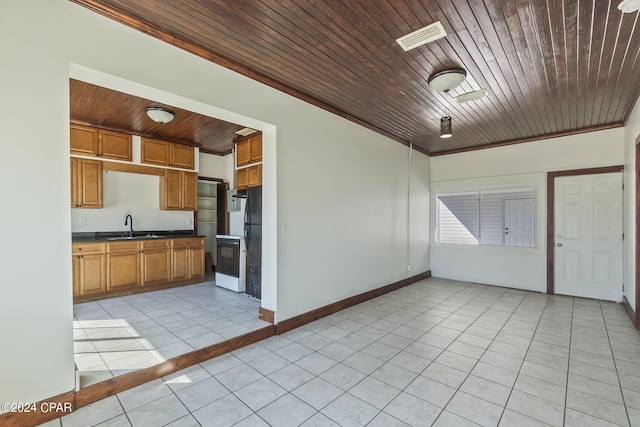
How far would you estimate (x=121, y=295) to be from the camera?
4.58 meters

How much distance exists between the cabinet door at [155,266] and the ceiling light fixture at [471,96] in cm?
514

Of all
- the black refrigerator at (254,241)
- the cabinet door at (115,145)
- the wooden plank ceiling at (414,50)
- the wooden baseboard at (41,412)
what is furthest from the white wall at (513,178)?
the wooden baseboard at (41,412)

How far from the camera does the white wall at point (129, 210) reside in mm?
4871

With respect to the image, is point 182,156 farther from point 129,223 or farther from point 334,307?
point 334,307

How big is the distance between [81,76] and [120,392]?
235 centimetres

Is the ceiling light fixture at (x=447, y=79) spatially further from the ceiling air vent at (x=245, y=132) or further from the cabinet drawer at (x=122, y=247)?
the cabinet drawer at (x=122, y=247)

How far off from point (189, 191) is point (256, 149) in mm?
2135

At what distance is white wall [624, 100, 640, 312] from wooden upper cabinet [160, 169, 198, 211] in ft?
21.9

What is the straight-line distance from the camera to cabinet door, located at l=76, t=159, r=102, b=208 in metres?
4.52

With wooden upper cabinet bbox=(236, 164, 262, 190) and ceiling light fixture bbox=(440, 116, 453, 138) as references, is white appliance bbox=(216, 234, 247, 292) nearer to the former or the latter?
wooden upper cabinet bbox=(236, 164, 262, 190)

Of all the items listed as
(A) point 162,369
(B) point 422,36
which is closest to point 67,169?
(A) point 162,369

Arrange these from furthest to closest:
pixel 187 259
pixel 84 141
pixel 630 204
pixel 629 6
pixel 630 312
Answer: pixel 187 259
pixel 84 141
pixel 630 204
pixel 630 312
pixel 629 6

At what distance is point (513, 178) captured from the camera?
5.46m

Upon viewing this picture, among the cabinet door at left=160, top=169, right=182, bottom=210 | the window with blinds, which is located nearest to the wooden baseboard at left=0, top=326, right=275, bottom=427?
the cabinet door at left=160, top=169, right=182, bottom=210
